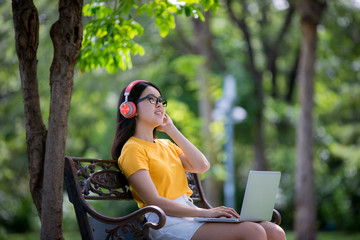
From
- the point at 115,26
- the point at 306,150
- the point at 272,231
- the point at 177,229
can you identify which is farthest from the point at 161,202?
the point at 306,150

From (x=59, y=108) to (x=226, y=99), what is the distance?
9.53 metres

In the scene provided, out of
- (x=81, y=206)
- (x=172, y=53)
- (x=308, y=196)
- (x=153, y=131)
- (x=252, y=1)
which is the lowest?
(x=308, y=196)

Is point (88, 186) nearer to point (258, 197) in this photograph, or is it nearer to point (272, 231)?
point (258, 197)

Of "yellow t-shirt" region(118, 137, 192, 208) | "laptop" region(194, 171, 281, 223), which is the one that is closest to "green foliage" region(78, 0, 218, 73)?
"yellow t-shirt" region(118, 137, 192, 208)

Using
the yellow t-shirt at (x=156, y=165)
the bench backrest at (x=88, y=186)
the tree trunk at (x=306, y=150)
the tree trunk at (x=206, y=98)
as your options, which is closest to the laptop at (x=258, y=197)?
the yellow t-shirt at (x=156, y=165)

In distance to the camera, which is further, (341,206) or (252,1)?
(252,1)

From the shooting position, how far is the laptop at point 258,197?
320cm

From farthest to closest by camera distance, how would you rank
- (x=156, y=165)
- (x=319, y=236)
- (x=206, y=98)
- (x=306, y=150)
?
(x=319, y=236)
(x=206, y=98)
(x=306, y=150)
(x=156, y=165)

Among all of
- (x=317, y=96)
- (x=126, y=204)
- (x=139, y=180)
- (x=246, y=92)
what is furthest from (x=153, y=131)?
(x=317, y=96)

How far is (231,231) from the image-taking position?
3.15m

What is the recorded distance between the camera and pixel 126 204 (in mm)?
13742

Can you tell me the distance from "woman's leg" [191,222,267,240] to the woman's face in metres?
0.86

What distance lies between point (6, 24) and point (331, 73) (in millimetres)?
10724

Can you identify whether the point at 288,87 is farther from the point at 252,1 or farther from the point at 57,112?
the point at 57,112
